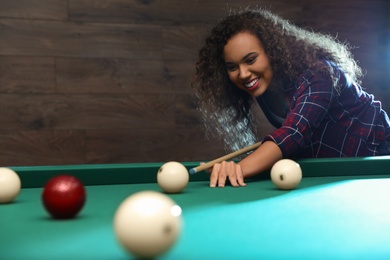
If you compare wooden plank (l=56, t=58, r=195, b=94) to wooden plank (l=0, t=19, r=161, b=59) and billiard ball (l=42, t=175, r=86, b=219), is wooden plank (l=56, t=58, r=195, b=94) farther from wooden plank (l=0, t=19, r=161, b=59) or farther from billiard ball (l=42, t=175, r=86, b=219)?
billiard ball (l=42, t=175, r=86, b=219)

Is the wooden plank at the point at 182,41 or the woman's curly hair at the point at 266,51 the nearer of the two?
the woman's curly hair at the point at 266,51

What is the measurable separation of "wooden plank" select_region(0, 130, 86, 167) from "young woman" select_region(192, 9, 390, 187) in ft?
5.60

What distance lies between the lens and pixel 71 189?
1.34m

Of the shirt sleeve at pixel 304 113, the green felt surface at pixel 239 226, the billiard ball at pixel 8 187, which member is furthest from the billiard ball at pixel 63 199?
the shirt sleeve at pixel 304 113

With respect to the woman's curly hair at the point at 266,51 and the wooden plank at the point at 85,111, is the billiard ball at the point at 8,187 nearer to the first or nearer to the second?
the woman's curly hair at the point at 266,51

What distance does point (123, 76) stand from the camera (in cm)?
450

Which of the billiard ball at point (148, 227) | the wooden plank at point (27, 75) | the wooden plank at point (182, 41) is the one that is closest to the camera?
the billiard ball at point (148, 227)

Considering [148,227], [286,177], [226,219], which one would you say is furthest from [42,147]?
[148,227]

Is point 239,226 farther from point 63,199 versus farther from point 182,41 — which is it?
point 182,41

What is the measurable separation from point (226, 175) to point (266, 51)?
941 millimetres

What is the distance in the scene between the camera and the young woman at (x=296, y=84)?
2.47 m

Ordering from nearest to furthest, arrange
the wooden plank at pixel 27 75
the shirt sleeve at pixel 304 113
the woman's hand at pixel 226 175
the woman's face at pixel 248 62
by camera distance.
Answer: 1. the woman's hand at pixel 226 175
2. the shirt sleeve at pixel 304 113
3. the woman's face at pixel 248 62
4. the wooden plank at pixel 27 75

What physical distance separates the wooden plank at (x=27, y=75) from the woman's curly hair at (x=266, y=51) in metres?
1.67

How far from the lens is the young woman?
8.09ft
